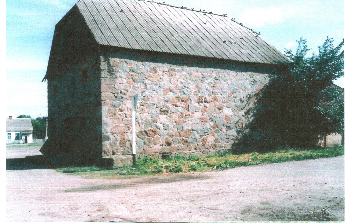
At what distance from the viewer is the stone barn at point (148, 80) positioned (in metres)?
11.5

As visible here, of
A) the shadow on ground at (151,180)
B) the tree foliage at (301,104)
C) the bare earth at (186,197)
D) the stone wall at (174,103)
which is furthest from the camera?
the tree foliage at (301,104)

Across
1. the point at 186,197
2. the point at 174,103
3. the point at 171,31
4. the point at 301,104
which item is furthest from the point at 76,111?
the point at 301,104

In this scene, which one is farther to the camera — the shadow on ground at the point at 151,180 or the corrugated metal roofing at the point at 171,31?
the corrugated metal roofing at the point at 171,31

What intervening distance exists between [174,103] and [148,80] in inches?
58.3

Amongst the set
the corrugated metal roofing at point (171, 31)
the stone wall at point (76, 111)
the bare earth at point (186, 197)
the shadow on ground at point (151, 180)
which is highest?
the corrugated metal roofing at point (171, 31)

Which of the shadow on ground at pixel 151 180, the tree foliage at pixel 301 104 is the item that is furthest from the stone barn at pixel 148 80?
the shadow on ground at pixel 151 180

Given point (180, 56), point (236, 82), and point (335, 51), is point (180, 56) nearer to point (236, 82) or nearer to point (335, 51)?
point (236, 82)

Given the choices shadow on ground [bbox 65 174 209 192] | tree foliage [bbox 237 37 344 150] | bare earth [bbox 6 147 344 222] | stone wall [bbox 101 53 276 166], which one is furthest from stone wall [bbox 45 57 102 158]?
tree foliage [bbox 237 37 344 150]

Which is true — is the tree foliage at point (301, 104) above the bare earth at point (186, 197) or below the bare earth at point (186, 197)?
above

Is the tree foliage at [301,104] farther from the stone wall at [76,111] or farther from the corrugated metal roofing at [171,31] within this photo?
the stone wall at [76,111]

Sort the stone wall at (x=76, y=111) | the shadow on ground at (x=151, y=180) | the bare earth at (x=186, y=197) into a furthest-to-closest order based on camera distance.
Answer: the stone wall at (x=76, y=111) → the shadow on ground at (x=151, y=180) → the bare earth at (x=186, y=197)

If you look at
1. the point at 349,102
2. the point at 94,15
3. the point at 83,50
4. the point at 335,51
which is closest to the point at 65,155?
the point at 83,50

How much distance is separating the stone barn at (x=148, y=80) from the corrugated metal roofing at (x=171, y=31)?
0.06 metres

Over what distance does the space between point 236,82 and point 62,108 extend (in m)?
8.67
